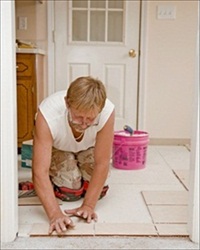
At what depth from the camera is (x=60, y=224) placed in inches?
63.7

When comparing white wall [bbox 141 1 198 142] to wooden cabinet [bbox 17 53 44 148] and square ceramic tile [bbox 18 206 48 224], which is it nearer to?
wooden cabinet [bbox 17 53 44 148]

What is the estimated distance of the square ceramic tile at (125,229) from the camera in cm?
164

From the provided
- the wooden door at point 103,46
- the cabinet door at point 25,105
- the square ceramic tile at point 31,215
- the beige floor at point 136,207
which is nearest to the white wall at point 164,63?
the wooden door at point 103,46

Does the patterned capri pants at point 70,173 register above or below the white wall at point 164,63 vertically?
below

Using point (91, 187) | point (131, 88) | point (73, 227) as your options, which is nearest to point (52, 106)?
point (91, 187)

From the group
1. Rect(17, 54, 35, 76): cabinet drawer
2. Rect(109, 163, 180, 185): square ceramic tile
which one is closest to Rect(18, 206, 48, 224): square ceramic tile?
Rect(109, 163, 180, 185): square ceramic tile

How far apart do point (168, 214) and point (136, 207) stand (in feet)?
0.58

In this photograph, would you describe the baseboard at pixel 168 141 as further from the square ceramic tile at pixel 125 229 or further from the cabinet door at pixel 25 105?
the square ceramic tile at pixel 125 229

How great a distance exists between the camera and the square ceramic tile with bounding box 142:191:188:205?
2041 millimetres

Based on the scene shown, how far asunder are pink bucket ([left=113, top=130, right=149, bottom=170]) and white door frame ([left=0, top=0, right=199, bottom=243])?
1.13 metres

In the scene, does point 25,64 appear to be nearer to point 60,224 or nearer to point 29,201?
point 29,201

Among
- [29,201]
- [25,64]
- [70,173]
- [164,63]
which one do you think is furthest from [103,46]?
[29,201]

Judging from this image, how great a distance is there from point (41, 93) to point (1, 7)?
2.07 metres

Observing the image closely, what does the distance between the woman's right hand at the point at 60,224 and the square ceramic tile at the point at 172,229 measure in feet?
1.25
